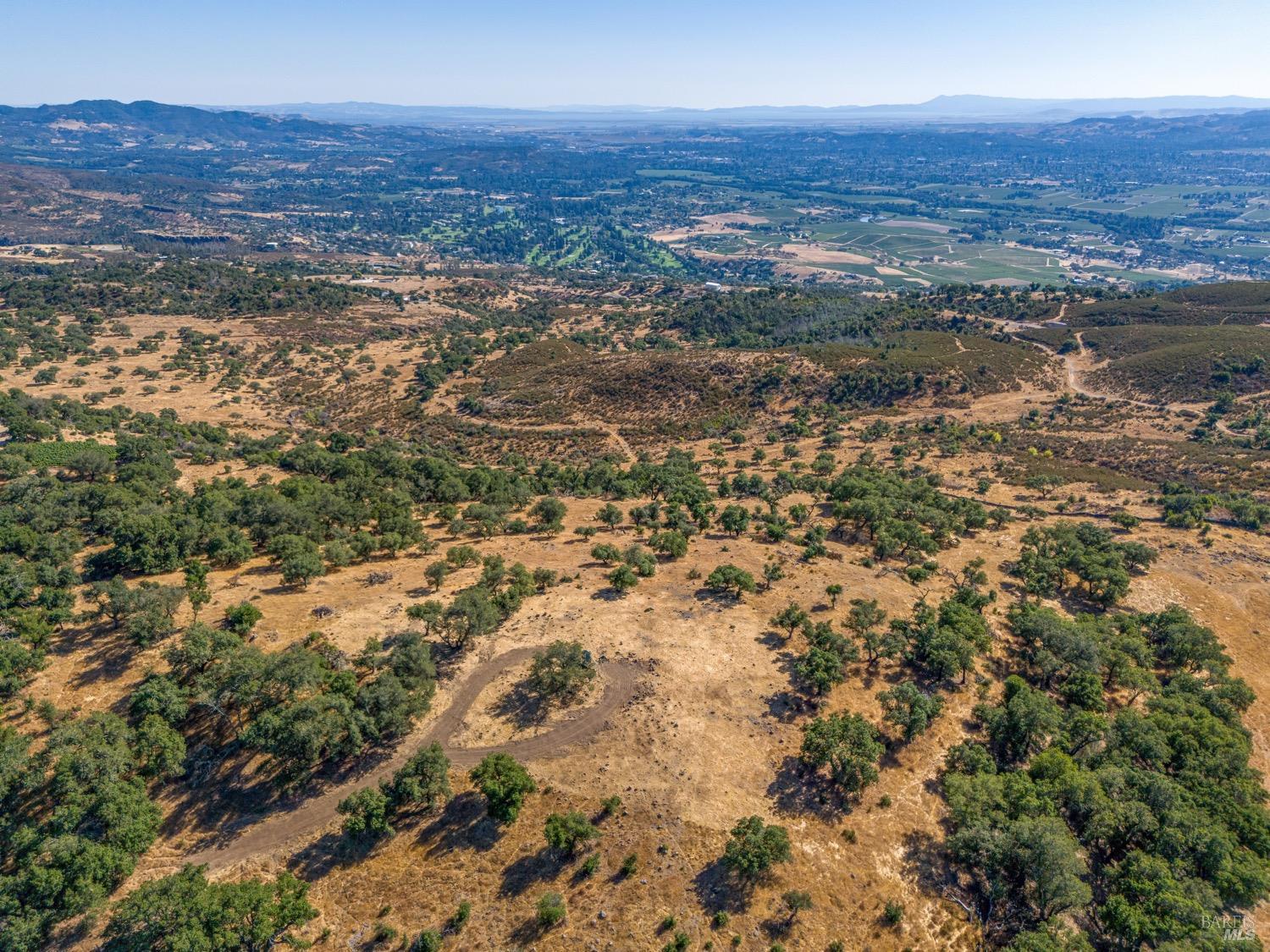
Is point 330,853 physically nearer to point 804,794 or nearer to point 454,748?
point 454,748

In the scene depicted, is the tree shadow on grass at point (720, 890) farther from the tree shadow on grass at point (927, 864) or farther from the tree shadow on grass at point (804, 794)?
the tree shadow on grass at point (927, 864)

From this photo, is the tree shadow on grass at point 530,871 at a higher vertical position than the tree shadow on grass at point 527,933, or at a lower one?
higher

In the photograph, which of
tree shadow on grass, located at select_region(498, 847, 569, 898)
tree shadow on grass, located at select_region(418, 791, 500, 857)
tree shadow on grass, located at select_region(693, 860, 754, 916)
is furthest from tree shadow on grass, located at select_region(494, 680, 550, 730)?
tree shadow on grass, located at select_region(693, 860, 754, 916)

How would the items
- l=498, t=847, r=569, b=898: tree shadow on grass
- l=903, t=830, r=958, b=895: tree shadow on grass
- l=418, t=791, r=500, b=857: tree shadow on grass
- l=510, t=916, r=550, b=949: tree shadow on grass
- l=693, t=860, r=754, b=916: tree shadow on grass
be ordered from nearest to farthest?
l=510, t=916, r=550, b=949: tree shadow on grass
l=693, t=860, r=754, b=916: tree shadow on grass
l=498, t=847, r=569, b=898: tree shadow on grass
l=903, t=830, r=958, b=895: tree shadow on grass
l=418, t=791, r=500, b=857: tree shadow on grass

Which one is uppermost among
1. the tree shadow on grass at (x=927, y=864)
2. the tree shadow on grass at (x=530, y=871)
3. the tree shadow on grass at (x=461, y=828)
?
the tree shadow on grass at (x=461, y=828)

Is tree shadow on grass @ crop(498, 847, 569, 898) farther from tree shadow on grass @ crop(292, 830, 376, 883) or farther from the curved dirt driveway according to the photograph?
tree shadow on grass @ crop(292, 830, 376, 883)

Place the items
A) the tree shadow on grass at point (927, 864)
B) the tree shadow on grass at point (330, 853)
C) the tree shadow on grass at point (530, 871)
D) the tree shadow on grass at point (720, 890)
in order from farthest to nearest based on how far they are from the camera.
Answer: the tree shadow on grass at point (927, 864) → the tree shadow on grass at point (330, 853) → the tree shadow on grass at point (530, 871) → the tree shadow on grass at point (720, 890)

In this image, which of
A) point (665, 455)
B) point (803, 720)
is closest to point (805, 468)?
point (665, 455)

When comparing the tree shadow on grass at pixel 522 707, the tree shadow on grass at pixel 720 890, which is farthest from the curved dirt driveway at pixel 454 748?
the tree shadow on grass at pixel 720 890

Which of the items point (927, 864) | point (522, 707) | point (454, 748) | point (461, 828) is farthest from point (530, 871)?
point (927, 864)
